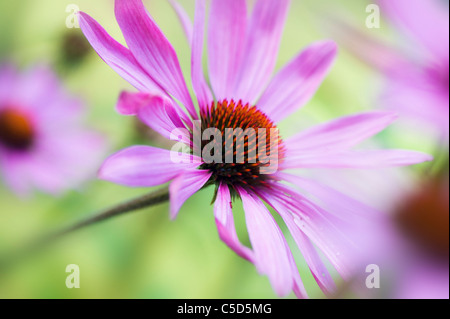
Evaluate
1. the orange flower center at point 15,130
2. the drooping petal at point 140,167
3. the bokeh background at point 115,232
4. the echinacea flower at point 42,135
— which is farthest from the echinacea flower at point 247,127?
the orange flower center at point 15,130

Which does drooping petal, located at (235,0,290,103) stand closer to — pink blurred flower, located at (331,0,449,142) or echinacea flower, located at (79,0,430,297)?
echinacea flower, located at (79,0,430,297)

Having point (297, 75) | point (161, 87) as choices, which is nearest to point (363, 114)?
point (297, 75)

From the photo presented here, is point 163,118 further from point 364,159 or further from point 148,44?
point 364,159

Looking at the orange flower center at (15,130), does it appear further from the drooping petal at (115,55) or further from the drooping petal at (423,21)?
the drooping petal at (423,21)

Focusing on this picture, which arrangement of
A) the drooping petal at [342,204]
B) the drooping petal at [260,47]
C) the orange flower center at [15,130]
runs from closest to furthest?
1. the drooping petal at [342,204]
2. the drooping petal at [260,47]
3. the orange flower center at [15,130]

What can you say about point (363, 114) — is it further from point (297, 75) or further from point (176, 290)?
point (176, 290)
